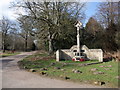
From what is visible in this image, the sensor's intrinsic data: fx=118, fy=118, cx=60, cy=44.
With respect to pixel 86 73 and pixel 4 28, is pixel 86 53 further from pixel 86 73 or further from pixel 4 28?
pixel 4 28

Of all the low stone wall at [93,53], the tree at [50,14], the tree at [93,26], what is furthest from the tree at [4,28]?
the low stone wall at [93,53]

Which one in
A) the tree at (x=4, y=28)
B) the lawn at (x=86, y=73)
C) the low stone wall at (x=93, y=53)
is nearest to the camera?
the lawn at (x=86, y=73)

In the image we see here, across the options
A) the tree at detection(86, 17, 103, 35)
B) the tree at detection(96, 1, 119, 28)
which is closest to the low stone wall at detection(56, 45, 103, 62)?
the tree at detection(96, 1, 119, 28)

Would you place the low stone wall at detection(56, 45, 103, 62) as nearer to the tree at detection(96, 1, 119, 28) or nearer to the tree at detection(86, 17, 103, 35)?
the tree at detection(96, 1, 119, 28)

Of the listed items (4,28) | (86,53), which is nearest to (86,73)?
(86,53)

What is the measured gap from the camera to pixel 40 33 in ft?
66.0

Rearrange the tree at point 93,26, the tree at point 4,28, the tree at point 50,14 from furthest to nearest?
the tree at point 4,28, the tree at point 93,26, the tree at point 50,14

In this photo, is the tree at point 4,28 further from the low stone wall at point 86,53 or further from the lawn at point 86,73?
the lawn at point 86,73

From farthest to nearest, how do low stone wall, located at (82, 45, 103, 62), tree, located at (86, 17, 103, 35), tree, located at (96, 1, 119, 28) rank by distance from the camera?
tree, located at (86, 17, 103, 35)
tree, located at (96, 1, 119, 28)
low stone wall, located at (82, 45, 103, 62)

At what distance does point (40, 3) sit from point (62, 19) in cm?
426

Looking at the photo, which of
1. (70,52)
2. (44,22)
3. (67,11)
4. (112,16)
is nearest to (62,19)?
(67,11)

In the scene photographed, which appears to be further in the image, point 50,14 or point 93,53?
point 50,14

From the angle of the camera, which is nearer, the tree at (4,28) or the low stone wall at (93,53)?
the low stone wall at (93,53)

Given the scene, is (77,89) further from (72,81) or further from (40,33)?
(40,33)
